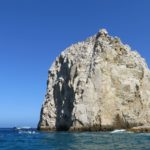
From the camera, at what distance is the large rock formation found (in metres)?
91.6

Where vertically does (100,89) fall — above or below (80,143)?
above

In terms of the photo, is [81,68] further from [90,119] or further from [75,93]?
[90,119]

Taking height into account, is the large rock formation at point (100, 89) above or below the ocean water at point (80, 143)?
above

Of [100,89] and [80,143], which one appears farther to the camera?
[100,89]

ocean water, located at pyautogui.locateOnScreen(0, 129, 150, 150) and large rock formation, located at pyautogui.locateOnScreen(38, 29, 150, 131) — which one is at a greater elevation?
large rock formation, located at pyautogui.locateOnScreen(38, 29, 150, 131)

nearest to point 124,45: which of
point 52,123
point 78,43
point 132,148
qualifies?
point 78,43

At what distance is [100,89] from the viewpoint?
9431 cm

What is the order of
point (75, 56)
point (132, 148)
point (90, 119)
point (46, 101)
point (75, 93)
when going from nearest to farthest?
point (132, 148), point (90, 119), point (75, 93), point (75, 56), point (46, 101)

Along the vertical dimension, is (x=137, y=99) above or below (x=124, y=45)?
below

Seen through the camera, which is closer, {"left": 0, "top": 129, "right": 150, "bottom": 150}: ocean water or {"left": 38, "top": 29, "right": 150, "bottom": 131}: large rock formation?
{"left": 0, "top": 129, "right": 150, "bottom": 150}: ocean water

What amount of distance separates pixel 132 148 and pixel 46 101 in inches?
2639

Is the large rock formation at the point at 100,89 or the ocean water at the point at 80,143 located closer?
the ocean water at the point at 80,143

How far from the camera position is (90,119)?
296 feet

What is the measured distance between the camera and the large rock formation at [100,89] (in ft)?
301
